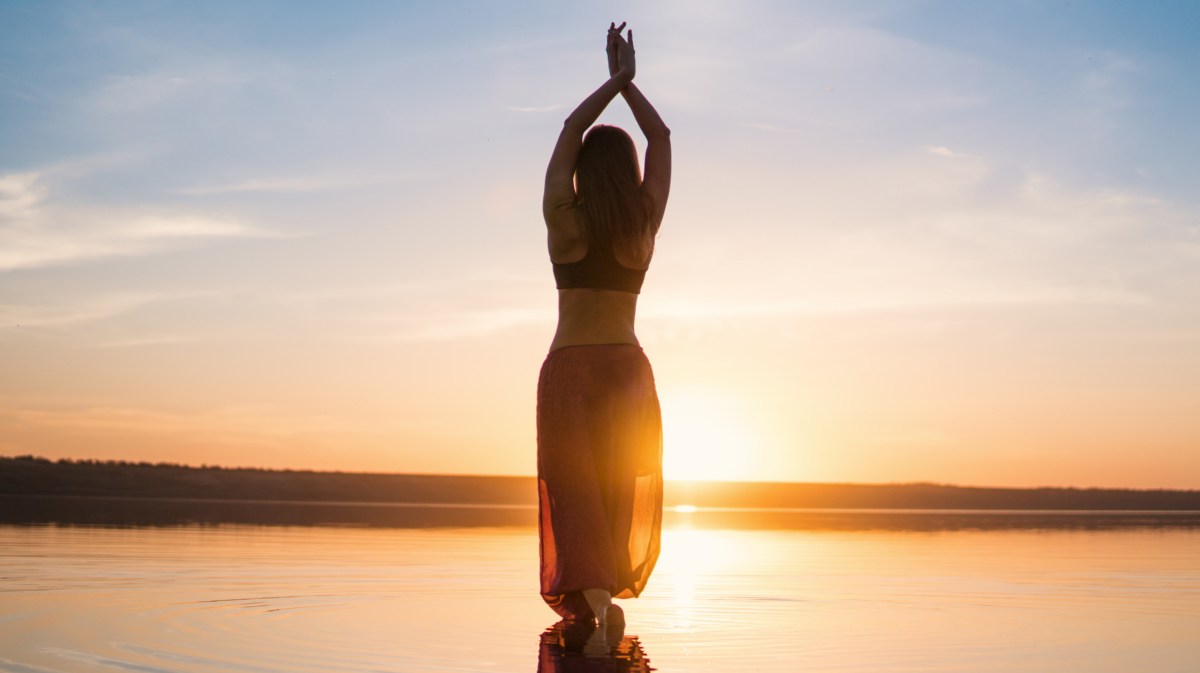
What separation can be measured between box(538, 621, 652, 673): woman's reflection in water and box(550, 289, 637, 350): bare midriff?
4.47 feet

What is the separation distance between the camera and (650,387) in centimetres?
647

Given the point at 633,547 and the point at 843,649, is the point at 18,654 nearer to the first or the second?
the point at 633,547

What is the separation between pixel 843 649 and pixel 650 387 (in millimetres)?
1577

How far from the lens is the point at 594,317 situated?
6.29 m

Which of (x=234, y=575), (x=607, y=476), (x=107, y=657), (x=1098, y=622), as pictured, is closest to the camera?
(x=107, y=657)

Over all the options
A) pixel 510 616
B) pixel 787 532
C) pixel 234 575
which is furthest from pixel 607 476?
pixel 787 532

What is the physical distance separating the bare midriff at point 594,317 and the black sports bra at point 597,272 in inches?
1.3

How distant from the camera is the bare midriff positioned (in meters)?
6.27

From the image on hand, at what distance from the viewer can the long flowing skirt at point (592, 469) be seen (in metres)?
6.18

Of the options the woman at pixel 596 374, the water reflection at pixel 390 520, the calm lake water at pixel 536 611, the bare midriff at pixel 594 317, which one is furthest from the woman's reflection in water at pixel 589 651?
the water reflection at pixel 390 520

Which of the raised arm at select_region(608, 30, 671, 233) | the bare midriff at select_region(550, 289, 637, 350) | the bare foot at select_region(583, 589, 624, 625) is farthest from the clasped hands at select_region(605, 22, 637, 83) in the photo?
the bare foot at select_region(583, 589, 624, 625)

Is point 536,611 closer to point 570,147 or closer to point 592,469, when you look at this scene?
point 592,469

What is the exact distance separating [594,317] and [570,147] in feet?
2.71

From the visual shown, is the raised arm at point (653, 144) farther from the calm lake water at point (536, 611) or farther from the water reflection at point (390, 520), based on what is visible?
the water reflection at point (390, 520)
